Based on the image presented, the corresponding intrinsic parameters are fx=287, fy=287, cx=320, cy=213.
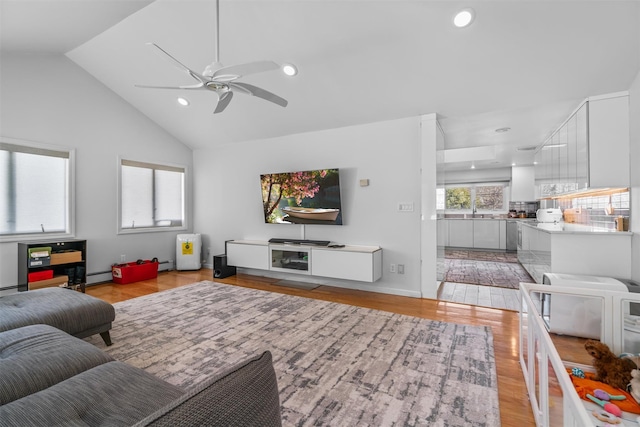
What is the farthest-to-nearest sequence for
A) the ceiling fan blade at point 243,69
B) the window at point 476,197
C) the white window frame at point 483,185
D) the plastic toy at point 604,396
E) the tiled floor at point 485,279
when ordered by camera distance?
1. the window at point 476,197
2. the white window frame at point 483,185
3. the tiled floor at point 485,279
4. the ceiling fan blade at point 243,69
5. the plastic toy at point 604,396

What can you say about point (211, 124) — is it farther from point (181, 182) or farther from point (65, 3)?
point (65, 3)

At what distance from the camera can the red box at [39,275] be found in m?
3.54

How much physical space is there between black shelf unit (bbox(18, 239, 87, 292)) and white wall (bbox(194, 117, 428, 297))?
7.06 ft

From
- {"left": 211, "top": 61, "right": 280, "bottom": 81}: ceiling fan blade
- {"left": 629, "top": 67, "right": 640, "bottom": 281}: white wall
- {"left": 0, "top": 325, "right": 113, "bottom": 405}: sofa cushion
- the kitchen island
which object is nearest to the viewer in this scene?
{"left": 0, "top": 325, "right": 113, "bottom": 405}: sofa cushion

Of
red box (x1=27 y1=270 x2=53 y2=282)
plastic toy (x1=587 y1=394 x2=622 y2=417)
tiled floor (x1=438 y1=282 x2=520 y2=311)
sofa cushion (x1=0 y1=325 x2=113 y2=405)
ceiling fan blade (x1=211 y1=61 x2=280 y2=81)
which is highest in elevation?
ceiling fan blade (x1=211 y1=61 x2=280 y2=81)

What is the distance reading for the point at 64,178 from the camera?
4.11 metres

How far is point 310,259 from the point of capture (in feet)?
13.7

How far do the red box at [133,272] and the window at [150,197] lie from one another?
0.62 metres

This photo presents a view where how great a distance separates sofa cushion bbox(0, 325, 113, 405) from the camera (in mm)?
1226

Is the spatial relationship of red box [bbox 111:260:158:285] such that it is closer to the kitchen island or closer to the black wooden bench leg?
the black wooden bench leg

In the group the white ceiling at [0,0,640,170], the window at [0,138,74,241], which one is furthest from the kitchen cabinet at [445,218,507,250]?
the window at [0,138,74,241]

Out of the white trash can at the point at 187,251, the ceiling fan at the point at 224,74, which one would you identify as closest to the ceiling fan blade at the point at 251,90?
the ceiling fan at the point at 224,74

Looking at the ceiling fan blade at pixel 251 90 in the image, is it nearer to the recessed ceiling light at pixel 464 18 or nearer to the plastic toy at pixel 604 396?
the recessed ceiling light at pixel 464 18

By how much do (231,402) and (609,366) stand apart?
2.16 meters
